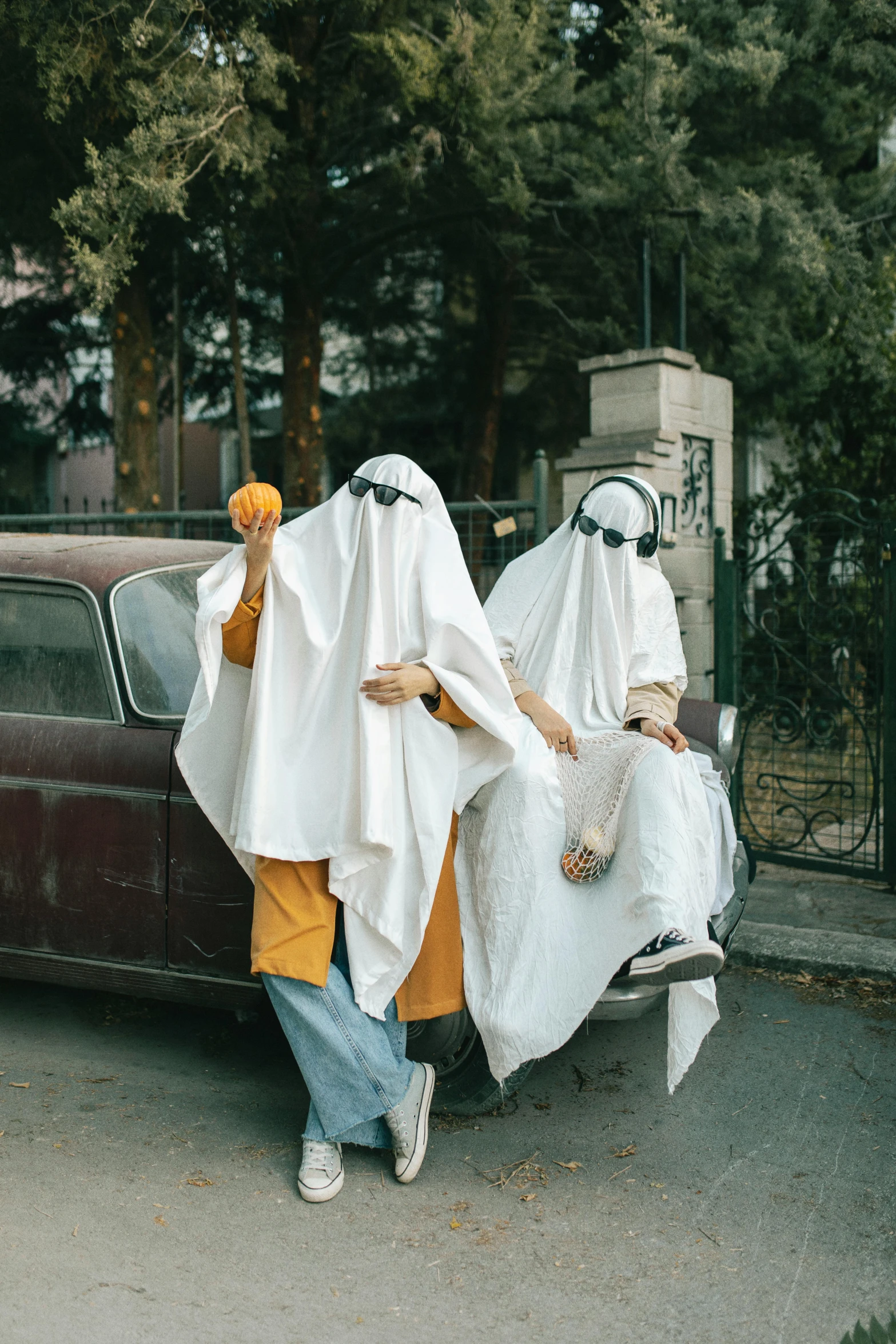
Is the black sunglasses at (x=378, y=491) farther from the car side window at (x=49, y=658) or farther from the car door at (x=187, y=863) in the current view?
the car side window at (x=49, y=658)

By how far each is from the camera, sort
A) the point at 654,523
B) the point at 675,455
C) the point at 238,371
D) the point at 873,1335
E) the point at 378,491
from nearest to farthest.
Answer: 1. the point at 873,1335
2. the point at 378,491
3. the point at 654,523
4. the point at 675,455
5. the point at 238,371

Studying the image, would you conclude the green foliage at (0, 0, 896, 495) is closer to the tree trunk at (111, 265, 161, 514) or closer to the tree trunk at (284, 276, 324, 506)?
the tree trunk at (284, 276, 324, 506)

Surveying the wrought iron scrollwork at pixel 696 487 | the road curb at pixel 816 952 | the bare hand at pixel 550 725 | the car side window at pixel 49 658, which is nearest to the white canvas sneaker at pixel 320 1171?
the bare hand at pixel 550 725

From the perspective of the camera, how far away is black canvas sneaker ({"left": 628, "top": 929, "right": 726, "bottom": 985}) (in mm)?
3031

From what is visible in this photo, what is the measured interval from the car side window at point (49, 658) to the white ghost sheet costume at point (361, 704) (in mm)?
833

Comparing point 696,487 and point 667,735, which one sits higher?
point 696,487

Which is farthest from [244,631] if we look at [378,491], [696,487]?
[696,487]

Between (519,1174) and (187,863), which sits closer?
(519,1174)

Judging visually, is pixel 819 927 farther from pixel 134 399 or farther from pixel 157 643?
pixel 134 399

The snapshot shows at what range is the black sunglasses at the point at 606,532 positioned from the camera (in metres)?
3.92

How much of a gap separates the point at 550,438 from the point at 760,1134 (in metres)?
11.1

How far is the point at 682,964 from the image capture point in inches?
120

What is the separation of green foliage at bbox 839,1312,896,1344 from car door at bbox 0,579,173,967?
7.56ft

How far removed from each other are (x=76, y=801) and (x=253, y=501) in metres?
1.37
